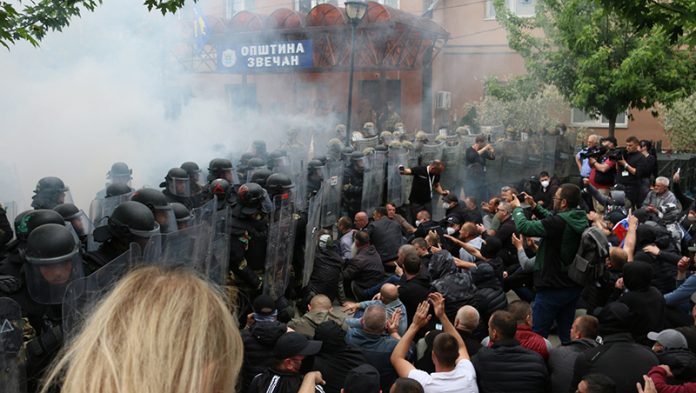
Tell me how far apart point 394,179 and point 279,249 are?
15.2 feet

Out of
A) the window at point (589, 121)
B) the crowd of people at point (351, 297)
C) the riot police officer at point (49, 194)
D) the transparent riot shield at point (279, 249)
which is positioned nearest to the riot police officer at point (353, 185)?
the crowd of people at point (351, 297)

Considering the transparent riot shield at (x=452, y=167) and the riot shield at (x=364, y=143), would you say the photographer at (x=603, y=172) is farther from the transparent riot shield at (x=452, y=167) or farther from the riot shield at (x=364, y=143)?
the riot shield at (x=364, y=143)

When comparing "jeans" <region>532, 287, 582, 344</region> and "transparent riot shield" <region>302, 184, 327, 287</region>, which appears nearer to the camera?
"jeans" <region>532, 287, 582, 344</region>

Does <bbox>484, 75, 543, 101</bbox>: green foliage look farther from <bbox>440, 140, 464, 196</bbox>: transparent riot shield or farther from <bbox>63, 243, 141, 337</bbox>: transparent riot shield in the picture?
<bbox>63, 243, 141, 337</bbox>: transparent riot shield

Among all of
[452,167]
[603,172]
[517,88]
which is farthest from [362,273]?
[517,88]

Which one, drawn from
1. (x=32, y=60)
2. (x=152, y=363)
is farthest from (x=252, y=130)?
(x=152, y=363)

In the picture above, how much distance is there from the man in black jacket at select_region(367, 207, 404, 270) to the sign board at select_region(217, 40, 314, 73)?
1404 centimetres

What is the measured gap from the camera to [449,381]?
375cm

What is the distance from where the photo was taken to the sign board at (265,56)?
838 inches

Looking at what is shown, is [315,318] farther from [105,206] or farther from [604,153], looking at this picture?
[604,153]

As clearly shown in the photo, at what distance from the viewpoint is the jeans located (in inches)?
224

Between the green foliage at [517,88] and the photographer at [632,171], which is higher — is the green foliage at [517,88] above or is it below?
above

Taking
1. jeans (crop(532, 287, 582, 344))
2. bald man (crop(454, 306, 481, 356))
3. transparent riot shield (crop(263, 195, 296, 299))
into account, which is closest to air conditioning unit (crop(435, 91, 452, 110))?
transparent riot shield (crop(263, 195, 296, 299))

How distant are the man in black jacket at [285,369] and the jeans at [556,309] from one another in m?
2.76
